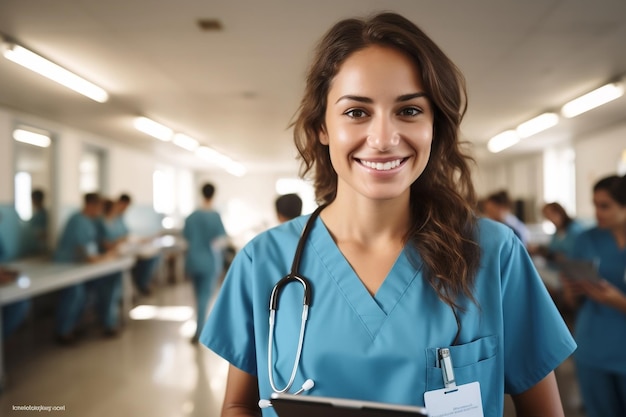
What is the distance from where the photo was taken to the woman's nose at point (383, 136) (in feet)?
2.23

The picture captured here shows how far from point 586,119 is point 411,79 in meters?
4.28

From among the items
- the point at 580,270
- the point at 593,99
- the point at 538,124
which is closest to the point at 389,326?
the point at 580,270

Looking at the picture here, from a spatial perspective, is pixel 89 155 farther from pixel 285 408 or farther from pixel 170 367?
pixel 285 408

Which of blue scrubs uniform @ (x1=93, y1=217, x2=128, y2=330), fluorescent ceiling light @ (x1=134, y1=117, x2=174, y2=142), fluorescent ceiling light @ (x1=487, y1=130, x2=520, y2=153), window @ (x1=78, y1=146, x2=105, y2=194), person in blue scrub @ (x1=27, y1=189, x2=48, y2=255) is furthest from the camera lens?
window @ (x1=78, y1=146, x2=105, y2=194)

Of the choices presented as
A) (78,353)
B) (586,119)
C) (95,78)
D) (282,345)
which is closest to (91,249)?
(78,353)

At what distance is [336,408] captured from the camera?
52cm

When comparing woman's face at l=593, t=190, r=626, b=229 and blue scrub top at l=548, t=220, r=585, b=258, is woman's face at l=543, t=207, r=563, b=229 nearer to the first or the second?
blue scrub top at l=548, t=220, r=585, b=258

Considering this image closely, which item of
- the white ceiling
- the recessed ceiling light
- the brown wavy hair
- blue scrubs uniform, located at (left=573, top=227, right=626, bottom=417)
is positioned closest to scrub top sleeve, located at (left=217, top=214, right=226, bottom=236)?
the white ceiling

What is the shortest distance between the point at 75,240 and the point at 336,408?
143 inches

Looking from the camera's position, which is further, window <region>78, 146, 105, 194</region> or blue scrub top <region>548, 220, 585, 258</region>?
window <region>78, 146, 105, 194</region>

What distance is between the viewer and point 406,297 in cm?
77

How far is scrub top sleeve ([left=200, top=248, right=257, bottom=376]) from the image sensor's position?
2.70 feet

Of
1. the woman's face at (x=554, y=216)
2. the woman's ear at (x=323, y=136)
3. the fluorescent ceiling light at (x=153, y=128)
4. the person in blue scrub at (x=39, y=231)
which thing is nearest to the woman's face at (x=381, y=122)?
the woman's ear at (x=323, y=136)

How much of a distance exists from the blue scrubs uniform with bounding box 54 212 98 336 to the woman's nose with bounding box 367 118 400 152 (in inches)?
131
